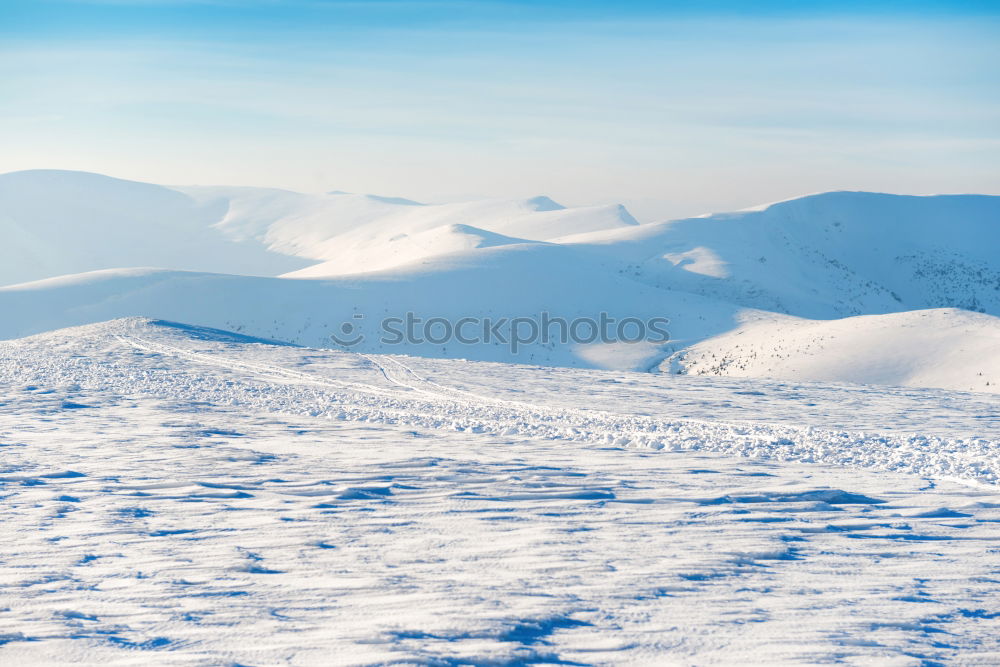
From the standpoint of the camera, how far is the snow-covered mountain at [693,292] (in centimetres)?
2698

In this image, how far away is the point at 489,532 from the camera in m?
7.14

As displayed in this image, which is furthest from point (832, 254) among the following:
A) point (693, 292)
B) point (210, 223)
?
point (210, 223)

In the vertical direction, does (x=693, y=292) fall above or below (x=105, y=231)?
A: below

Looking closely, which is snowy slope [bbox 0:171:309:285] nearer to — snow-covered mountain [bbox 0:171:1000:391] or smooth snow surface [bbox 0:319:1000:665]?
snow-covered mountain [bbox 0:171:1000:391]

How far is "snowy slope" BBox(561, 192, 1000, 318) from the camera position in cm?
4750

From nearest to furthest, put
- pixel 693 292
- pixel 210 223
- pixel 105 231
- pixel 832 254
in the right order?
pixel 693 292 → pixel 832 254 → pixel 105 231 → pixel 210 223

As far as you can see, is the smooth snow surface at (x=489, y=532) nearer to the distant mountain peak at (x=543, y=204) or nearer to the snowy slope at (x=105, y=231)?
the snowy slope at (x=105, y=231)

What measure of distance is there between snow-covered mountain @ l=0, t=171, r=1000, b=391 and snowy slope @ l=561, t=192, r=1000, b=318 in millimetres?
169

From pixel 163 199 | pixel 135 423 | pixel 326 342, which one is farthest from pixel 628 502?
pixel 163 199

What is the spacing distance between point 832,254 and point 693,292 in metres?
24.4

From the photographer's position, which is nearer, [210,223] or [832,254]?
[832,254]

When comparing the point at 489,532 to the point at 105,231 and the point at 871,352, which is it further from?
the point at 105,231

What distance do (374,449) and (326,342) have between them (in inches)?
893

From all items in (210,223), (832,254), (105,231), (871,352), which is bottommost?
(871,352)
